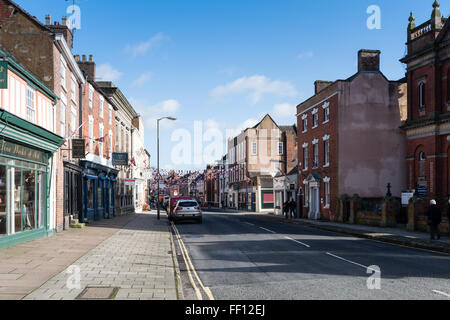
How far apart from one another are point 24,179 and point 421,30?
84.3ft

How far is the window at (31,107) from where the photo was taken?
16219 millimetres

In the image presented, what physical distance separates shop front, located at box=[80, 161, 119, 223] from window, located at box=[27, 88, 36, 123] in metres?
10.5

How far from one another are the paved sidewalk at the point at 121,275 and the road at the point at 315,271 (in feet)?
1.92

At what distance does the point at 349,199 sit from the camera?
3167cm

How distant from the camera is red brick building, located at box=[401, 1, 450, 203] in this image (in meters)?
26.8

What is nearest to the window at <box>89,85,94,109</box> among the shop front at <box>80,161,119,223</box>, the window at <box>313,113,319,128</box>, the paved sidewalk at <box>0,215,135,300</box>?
the shop front at <box>80,161,119,223</box>

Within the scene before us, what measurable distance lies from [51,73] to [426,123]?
21898mm

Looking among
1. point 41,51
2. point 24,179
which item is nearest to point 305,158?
point 41,51

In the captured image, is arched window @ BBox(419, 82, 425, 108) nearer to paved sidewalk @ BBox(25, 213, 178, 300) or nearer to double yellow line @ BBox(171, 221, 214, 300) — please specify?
double yellow line @ BBox(171, 221, 214, 300)

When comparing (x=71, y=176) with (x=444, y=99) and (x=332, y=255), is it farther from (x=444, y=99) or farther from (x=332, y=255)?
(x=444, y=99)

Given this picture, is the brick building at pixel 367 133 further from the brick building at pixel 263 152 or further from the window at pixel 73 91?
the brick building at pixel 263 152

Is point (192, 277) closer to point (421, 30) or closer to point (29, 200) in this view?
point (29, 200)

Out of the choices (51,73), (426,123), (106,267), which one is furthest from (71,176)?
(426,123)

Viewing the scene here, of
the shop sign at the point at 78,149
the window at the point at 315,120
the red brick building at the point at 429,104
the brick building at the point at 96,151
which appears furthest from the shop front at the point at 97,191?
the red brick building at the point at 429,104
